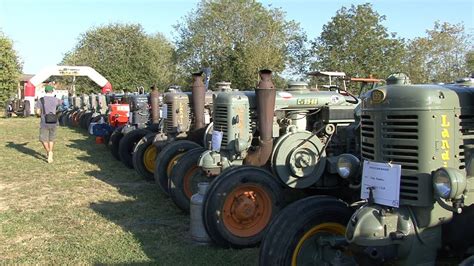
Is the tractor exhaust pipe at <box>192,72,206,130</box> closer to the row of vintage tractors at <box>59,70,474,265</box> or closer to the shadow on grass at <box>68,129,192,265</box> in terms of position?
the row of vintage tractors at <box>59,70,474,265</box>

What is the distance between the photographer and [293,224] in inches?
131

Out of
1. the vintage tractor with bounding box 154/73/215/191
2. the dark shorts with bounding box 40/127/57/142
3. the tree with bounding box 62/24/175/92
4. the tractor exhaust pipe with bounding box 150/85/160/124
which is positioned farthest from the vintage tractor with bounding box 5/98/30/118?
the vintage tractor with bounding box 154/73/215/191

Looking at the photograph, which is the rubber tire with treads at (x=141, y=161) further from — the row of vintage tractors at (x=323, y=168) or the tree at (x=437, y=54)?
the tree at (x=437, y=54)

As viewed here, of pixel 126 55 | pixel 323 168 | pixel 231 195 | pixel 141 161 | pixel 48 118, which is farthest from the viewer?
pixel 126 55

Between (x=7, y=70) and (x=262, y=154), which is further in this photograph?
(x=7, y=70)

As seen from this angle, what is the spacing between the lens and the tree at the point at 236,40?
31781 millimetres

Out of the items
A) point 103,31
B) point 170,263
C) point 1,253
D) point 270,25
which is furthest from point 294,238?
point 103,31

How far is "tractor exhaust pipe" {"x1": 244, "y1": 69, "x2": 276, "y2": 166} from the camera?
5801mm

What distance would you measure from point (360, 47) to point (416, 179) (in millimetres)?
A: 21603

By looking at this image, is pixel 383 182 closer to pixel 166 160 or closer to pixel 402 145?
pixel 402 145

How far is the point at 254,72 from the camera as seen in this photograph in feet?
98.8

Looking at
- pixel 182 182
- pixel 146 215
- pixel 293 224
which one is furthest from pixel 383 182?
pixel 146 215

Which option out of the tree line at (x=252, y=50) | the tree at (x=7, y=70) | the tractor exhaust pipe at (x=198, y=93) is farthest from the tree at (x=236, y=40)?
the tractor exhaust pipe at (x=198, y=93)

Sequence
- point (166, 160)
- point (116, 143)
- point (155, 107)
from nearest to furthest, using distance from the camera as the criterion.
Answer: point (166, 160), point (155, 107), point (116, 143)
